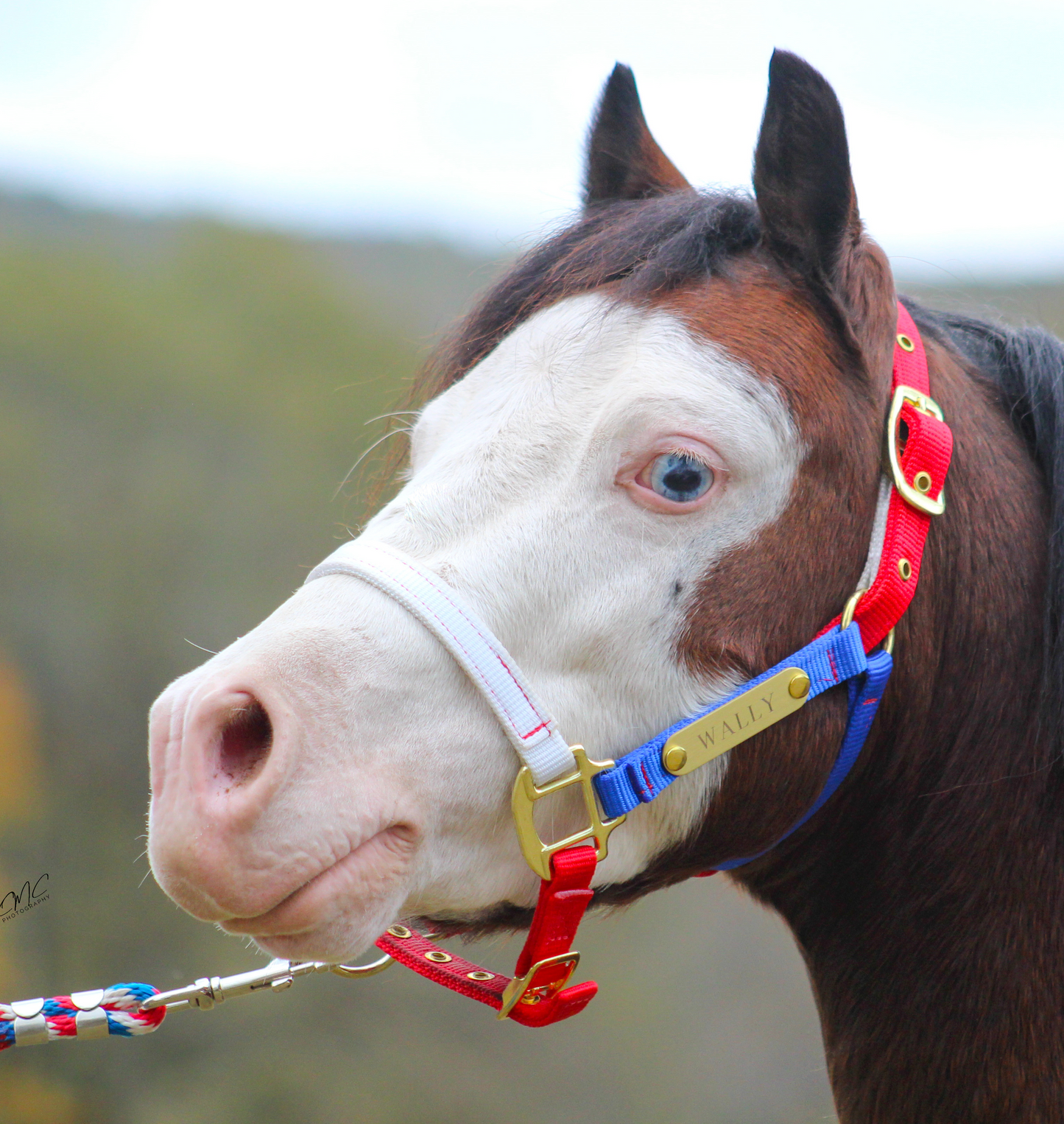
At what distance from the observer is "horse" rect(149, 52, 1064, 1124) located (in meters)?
1.27

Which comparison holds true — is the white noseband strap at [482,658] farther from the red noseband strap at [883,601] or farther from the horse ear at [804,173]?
the horse ear at [804,173]

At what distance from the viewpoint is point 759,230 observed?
171cm

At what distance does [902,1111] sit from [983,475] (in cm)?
121

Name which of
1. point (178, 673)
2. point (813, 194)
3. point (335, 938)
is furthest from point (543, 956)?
point (178, 673)

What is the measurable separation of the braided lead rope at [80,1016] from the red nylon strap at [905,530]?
1.46m

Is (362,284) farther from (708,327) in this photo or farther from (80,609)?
(708,327)

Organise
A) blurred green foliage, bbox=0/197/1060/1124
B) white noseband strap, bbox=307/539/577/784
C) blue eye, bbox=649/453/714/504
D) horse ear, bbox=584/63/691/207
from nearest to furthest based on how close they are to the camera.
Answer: white noseband strap, bbox=307/539/577/784 < blue eye, bbox=649/453/714/504 < horse ear, bbox=584/63/691/207 < blurred green foliage, bbox=0/197/1060/1124

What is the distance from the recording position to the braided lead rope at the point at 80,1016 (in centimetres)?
166

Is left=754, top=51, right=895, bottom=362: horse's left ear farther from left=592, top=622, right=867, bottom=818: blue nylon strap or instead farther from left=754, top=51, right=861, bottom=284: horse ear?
left=592, top=622, right=867, bottom=818: blue nylon strap

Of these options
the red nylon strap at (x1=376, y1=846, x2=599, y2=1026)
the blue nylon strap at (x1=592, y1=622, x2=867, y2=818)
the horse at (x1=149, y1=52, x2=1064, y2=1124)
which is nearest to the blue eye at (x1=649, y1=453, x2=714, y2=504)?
the horse at (x1=149, y1=52, x2=1064, y2=1124)

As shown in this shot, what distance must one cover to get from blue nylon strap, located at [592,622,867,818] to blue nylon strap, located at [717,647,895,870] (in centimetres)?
3

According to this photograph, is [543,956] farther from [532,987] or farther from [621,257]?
[621,257]

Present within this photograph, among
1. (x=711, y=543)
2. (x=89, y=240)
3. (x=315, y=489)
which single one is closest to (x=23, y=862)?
(x=315, y=489)

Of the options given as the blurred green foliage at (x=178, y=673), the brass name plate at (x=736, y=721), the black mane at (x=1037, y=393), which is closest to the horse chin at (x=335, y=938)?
the brass name plate at (x=736, y=721)
